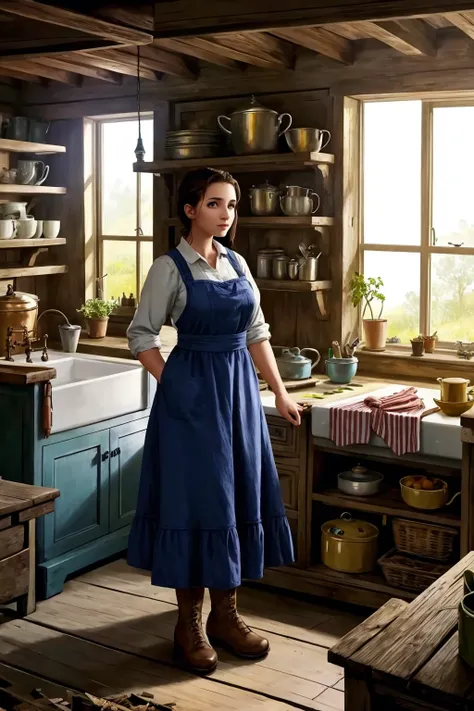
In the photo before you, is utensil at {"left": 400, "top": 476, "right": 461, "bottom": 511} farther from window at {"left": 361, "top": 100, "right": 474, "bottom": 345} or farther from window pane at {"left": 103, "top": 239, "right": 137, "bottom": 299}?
window pane at {"left": 103, "top": 239, "right": 137, "bottom": 299}

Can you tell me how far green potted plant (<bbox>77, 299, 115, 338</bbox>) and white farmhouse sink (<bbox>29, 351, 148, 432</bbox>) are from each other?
35 centimetres

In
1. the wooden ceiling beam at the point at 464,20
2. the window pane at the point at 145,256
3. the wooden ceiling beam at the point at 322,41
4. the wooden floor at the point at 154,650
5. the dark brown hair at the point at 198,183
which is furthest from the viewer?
the window pane at the point at 145,256

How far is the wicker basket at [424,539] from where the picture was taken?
3809 millimetres

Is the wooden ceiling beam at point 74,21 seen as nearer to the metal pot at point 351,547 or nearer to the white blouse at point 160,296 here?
the white blouse at point 160,296

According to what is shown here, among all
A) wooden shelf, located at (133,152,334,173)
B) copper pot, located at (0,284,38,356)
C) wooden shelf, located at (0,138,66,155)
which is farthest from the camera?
wooden shelf, located at (0,138,66,155)

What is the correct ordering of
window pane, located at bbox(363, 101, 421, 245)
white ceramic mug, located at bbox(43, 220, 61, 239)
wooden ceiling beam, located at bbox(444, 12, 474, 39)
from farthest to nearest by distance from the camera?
white ceramic mug, located at bbox(43, 220, 61, 239)
window pane, located at bbox(363, 101, 421, 245)
wooden ceiling beam, located at bbox(444, 12, 474, 39)

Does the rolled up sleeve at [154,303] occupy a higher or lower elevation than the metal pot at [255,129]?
lower

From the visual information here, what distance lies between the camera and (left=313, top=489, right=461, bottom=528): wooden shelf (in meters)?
3.80

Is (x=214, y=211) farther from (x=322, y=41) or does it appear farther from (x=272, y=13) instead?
(x=322, y=41)

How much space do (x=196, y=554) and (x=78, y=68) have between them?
8.84ft

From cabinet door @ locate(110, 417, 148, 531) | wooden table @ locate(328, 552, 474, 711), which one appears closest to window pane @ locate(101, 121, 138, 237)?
cabinet door @ locate(110, 417, 148, 531)

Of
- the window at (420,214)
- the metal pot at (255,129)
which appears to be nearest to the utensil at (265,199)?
the metal pot at (255,129)

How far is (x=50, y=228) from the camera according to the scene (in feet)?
17.4

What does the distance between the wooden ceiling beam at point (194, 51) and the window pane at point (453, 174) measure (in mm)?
1025
